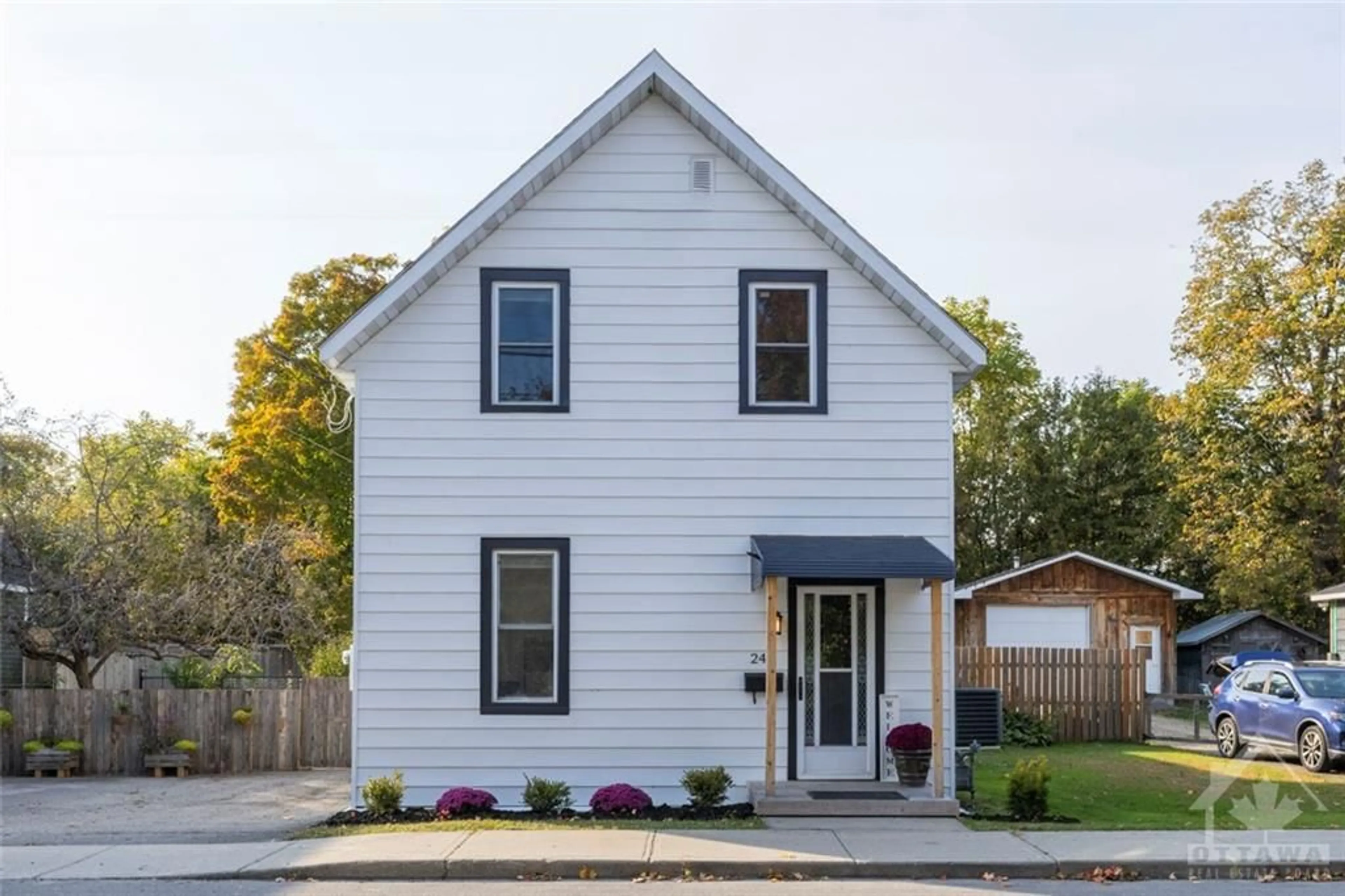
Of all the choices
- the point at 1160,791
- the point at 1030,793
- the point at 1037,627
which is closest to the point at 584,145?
the point at 1030,793

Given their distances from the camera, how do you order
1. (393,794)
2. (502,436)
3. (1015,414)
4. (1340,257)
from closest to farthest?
(393,794) < (502,436) < (1340,257) < (1015,414)

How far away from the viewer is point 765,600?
17.0 meters

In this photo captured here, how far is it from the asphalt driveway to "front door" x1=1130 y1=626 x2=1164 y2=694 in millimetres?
20868

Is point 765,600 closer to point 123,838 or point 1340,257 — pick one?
point 123,838

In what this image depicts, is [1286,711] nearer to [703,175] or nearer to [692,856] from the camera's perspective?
[703,175]

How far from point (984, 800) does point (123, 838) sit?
9178 mm

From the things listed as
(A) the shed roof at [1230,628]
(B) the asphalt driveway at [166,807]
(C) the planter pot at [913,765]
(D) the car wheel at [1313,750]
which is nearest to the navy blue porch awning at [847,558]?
(C) the planter pot at [913,765]

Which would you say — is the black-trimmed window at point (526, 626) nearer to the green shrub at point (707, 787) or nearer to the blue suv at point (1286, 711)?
the green shrub at point (707, 787)

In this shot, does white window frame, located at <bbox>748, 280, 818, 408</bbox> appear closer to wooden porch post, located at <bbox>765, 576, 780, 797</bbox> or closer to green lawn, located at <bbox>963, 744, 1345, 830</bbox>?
wooden porch post, located at <bbox>765, 576, 780, 797</bbox>

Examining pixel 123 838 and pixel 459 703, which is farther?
pixel 459 703

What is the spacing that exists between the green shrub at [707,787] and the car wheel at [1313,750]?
956 cm

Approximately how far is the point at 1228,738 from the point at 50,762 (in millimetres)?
17518

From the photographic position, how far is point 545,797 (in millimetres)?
16125

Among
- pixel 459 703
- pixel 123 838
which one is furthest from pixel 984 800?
pixel 123 838
